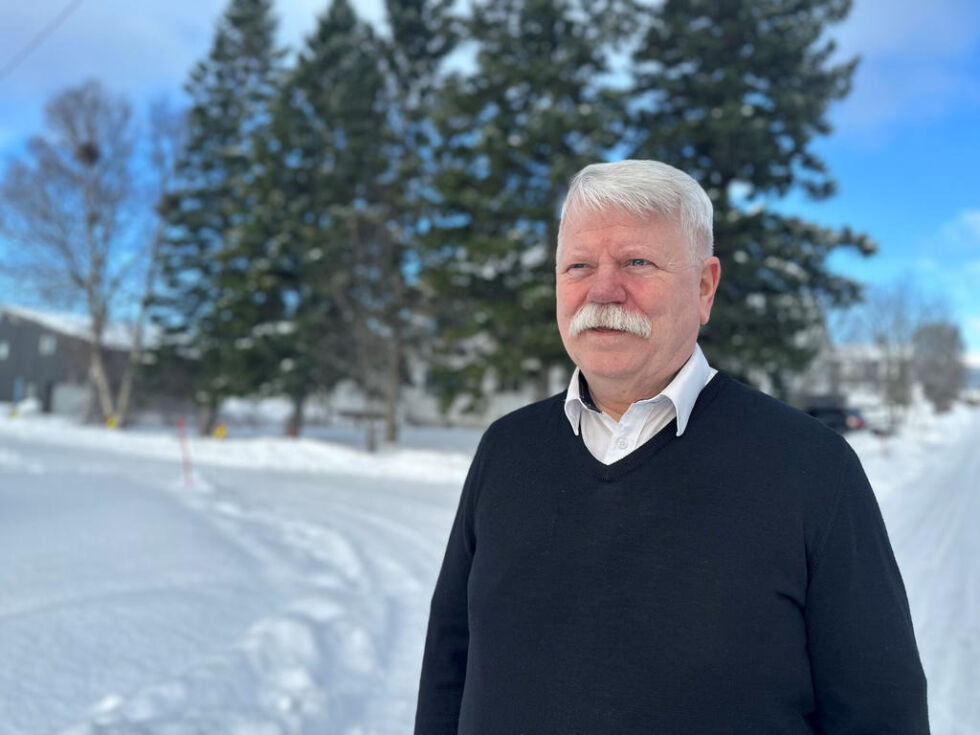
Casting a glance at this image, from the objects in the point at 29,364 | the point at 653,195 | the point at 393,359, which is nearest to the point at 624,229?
the point at 653,195

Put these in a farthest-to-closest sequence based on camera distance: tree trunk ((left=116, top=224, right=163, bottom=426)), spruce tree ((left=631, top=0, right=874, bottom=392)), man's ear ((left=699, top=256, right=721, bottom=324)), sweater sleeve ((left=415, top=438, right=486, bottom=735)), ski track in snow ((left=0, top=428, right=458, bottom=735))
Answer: tree trunk ((left=116, top=224, right=163, bottom=426)) → spruce tree ((left=631, top=0, right=874, bottom=392)) → ski track in snow ((left=0, top=428, right=458, bottom=735)) → sweater sleeve ((left=415, top=438, right=486, bottom=735)) → man's ear ((left=699, top=256, right=721, bottom=324))

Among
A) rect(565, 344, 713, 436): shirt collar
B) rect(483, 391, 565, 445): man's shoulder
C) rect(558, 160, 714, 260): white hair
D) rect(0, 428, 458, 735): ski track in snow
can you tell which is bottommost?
rect(0, 428, 458, 735): ski track in snow

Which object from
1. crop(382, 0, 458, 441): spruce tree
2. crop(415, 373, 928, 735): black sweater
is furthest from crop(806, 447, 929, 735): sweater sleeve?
crop(382, 0, 458, 441): spruce tree

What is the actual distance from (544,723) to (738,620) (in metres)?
0.46

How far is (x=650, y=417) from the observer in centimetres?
163

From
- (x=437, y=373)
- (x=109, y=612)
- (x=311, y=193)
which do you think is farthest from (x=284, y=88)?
(x=109, y=612)

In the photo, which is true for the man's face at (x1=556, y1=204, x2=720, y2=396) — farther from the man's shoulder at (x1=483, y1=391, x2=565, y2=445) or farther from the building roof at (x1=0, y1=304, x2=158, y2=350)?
the building roof at (x1=0, y1=304, x2=158, y2=350)

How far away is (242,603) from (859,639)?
5.18m

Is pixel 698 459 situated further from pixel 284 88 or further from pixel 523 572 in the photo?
pixel 284 88

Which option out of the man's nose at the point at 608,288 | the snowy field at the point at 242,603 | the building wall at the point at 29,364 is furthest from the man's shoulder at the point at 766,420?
the building wall at the point at 29,364

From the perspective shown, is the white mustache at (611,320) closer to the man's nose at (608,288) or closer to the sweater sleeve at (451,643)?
the man's nose at (608,288)

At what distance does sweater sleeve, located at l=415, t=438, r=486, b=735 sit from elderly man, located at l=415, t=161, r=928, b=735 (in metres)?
0.04

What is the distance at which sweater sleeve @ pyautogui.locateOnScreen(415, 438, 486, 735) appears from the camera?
1853 millimetres

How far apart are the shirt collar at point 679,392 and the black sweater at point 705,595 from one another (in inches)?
1.3
